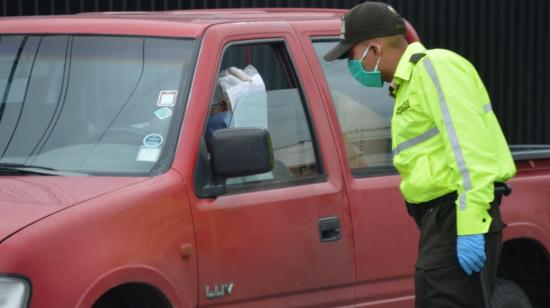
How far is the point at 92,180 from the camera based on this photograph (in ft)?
15.8

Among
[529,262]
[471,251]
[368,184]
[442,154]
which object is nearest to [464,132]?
[442,154]

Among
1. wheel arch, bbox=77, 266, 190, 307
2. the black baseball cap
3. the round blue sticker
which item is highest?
the black baseball cap

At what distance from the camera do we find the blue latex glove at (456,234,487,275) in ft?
15.6

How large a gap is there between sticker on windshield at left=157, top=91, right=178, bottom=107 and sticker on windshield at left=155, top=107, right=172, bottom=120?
0.02m

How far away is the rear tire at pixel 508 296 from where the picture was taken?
20.5 ft

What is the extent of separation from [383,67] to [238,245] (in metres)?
0.92

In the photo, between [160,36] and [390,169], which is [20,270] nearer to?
[160,36]

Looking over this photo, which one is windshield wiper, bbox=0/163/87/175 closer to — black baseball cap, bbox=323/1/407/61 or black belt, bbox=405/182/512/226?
black baseball cap, bbox=323/1/407/61

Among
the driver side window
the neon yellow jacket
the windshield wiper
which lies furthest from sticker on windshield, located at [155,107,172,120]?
the neon yellow jacket

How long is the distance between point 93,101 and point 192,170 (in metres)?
0.57

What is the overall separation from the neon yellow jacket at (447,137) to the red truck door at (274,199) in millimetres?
499

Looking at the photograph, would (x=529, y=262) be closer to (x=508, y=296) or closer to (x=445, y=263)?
(x=508, y=296)

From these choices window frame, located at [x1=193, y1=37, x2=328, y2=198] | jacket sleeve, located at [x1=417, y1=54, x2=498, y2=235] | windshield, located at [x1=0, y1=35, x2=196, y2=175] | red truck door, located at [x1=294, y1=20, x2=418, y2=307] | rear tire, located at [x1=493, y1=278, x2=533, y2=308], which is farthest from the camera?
rear tire, located at [x1=493, y1=278, x2=533, y2=308]

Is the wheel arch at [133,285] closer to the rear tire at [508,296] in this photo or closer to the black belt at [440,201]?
the black belt at [440,201]
